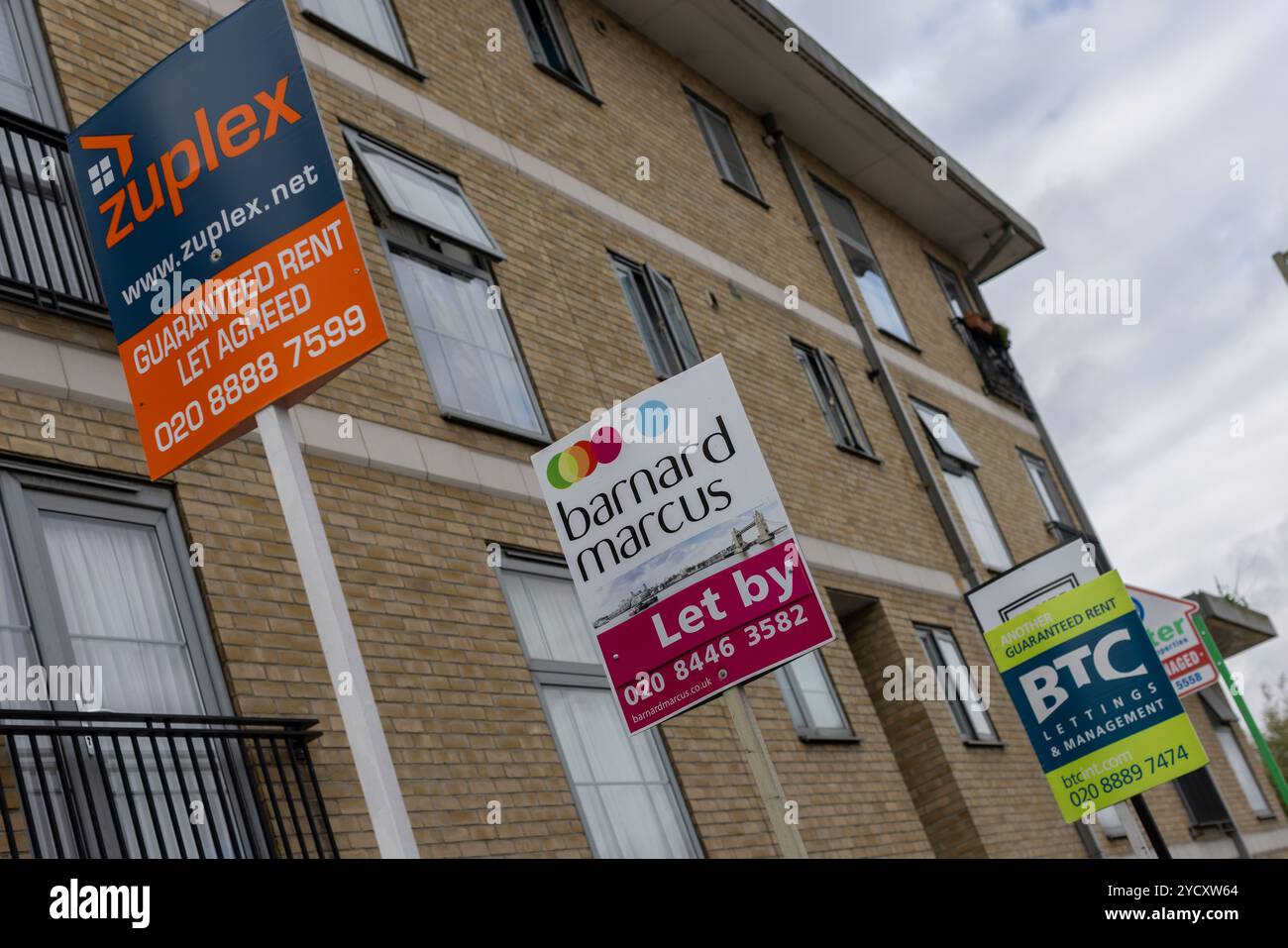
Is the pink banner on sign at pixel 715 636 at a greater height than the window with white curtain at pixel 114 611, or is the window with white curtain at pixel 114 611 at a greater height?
the window with white curtain at pixel 114 611

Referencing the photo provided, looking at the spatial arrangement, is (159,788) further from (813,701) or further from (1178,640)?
(1178,640)

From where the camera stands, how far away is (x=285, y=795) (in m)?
7.06

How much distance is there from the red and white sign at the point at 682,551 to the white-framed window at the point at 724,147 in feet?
33.8

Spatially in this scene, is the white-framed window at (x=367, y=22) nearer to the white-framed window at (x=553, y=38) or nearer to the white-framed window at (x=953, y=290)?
the white-framed window at (x=553, y=38)

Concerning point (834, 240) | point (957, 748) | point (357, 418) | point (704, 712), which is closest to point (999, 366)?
point (834, 240)

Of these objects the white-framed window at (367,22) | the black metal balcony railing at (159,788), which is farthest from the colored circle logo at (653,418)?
the white-framed window at (367,22)

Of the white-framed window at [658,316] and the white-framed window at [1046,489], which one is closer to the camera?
the white-framed window at [658,316]

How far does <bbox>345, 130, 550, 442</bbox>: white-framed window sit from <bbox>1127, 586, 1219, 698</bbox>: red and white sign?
6.07 metres

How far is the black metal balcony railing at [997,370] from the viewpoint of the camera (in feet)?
72.6

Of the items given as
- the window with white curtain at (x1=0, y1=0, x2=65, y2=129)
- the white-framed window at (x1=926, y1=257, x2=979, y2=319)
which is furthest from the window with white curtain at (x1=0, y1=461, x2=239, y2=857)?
the white-framed window at (x1=926, y1=257, x2=979, y2=319)

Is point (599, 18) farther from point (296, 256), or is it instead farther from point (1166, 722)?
point (296, 256)

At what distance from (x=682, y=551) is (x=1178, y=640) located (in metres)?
8.72

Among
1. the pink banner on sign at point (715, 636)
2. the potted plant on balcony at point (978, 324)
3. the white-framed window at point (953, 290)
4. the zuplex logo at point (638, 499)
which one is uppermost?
the white-framed window at point (953, 290)

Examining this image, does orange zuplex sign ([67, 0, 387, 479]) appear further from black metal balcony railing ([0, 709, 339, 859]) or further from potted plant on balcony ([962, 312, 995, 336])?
potted plant on balcony ([962, 312, 995, 336])
